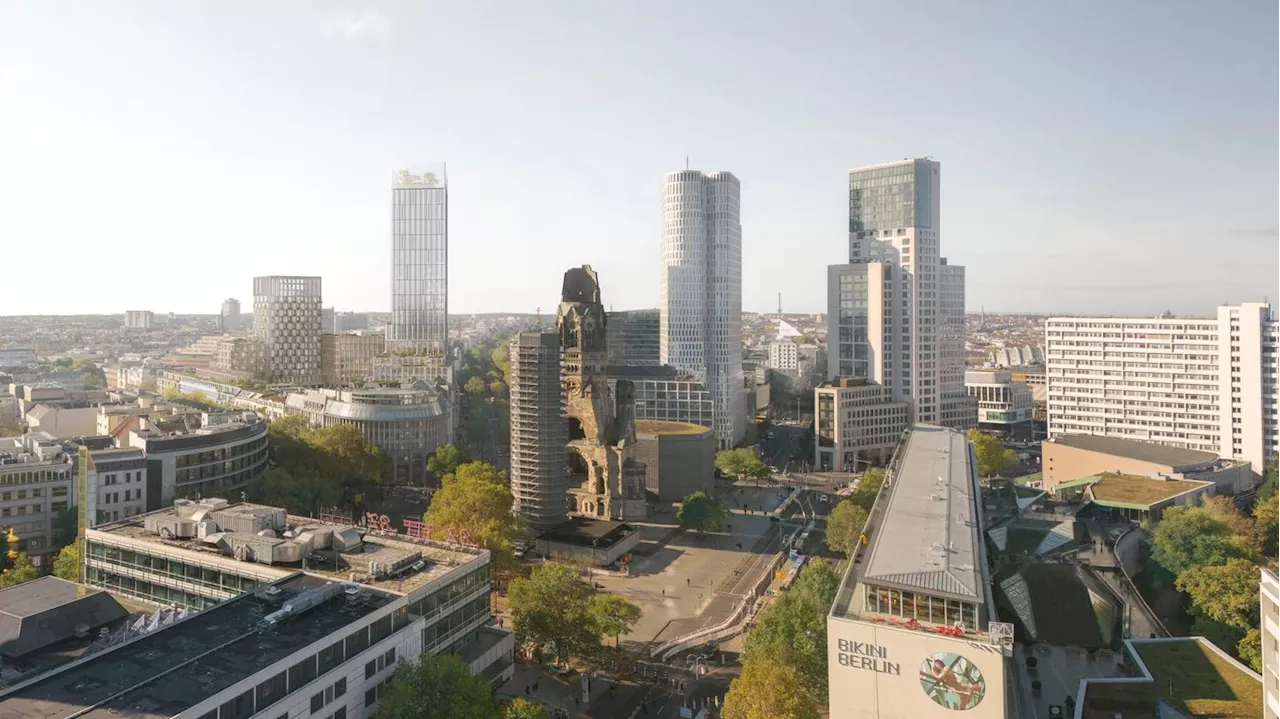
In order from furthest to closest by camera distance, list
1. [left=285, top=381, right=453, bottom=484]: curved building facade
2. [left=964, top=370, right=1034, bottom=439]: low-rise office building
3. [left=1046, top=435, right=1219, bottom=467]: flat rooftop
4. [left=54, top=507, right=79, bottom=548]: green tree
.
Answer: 1. [left=964, top=370, right=1034, bottom=439]: low-rise office building
2. [left=285, top=381, right=453, bottom=484]: curved building facade
3. [left=1046, top=435, right=1219, bottom=467]: flat rooftop
4. [left=54, top=507, right=79, bottom=548]: green tree

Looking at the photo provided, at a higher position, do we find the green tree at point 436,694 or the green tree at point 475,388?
the green tree at point 475,388

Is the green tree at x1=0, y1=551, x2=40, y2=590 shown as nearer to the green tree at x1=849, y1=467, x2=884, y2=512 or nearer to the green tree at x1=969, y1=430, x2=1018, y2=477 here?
the green tree at x1=849, y1=467, x2=884, y2=512

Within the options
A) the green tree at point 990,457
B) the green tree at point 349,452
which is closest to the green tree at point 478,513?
the green tree at point 349,452

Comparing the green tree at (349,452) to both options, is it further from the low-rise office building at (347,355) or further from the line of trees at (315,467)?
the low-rise office building at (347,355)

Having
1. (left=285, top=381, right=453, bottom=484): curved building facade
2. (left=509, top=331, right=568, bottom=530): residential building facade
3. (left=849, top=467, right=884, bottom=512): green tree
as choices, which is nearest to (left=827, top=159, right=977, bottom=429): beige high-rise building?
(left=849, top=467, right=884, bottom=512): green tree

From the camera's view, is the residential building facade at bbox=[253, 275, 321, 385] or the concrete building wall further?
the residential building facade at bbox=[253, 275, 321, 385]

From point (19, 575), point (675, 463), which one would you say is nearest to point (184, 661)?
point (19, 575)

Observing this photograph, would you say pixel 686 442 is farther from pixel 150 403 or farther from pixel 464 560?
pixel 150 403
